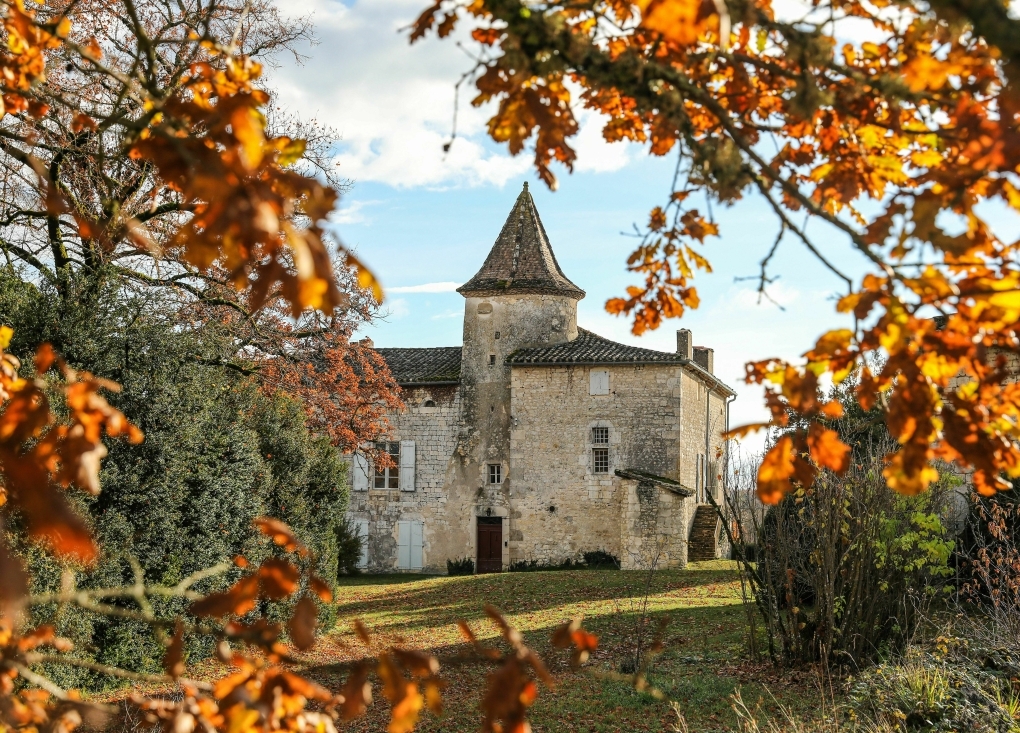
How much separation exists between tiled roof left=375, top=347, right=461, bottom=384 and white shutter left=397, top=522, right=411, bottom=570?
13.9 ft

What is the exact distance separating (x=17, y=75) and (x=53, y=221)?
385 inches

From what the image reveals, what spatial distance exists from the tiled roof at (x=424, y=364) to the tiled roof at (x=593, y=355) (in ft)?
7.06

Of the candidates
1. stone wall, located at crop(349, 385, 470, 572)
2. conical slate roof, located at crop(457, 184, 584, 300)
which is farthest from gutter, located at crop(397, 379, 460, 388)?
conical slate roof, located at crop(457, 184, 584, 300)

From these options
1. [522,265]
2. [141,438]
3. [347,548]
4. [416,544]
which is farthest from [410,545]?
[141,438]

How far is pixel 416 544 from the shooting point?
26047 mm

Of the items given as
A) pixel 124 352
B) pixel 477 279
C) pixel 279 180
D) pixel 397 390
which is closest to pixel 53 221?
pixel 124 352

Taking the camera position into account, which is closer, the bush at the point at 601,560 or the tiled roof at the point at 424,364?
the bush at the point at 601,560

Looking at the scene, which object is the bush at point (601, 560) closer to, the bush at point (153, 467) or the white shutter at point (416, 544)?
the white shutter at point (416, 544)

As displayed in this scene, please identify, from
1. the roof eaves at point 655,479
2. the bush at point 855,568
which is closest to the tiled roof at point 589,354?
the roof eaves at point 655,479

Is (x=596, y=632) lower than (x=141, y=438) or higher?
lower

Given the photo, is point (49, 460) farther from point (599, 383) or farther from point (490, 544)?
point (490, 544)

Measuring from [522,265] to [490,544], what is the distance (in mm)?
8107

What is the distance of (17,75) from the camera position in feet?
11.5

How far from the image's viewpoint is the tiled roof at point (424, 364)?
2654 cm
